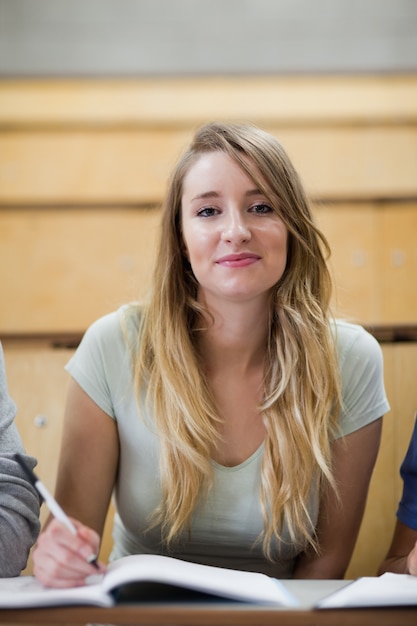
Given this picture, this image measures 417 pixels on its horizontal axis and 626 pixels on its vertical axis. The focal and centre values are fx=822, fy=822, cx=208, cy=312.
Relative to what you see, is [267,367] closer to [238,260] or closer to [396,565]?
[238,260]

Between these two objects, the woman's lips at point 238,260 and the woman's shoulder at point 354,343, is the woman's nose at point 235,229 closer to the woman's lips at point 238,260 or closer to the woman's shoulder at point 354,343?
the woman's lips at point 238,260

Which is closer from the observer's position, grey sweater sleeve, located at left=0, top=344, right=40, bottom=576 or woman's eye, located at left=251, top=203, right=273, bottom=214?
grey sweater sleeve, located at left=0, top=344, right=40, bottom=576

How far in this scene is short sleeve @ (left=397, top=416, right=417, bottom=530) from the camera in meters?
1.06

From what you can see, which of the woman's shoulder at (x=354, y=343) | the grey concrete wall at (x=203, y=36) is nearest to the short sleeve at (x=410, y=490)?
the woman's shoulder at (x=354, y=343)

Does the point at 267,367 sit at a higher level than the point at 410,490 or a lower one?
higher

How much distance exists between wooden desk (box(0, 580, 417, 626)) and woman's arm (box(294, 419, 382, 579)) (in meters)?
0.41

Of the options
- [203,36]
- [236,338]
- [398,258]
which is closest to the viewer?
[236,338]

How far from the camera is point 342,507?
3.60 feet

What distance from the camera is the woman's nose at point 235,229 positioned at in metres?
1.04

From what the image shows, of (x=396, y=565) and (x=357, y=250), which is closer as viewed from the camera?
(x=396, y=565)

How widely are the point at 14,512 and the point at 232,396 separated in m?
0.35

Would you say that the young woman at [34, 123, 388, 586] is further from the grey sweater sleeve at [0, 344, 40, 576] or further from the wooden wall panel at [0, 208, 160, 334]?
the wooden wall panel at [0, 208, 160, 334]

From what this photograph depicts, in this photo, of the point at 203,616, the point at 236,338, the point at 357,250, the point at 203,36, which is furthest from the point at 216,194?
the point at 203,36

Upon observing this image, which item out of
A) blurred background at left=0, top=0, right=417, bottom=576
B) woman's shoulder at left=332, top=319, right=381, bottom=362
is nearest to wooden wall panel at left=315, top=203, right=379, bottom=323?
blurred background at left=0, top=0, right=417, bottom=576
